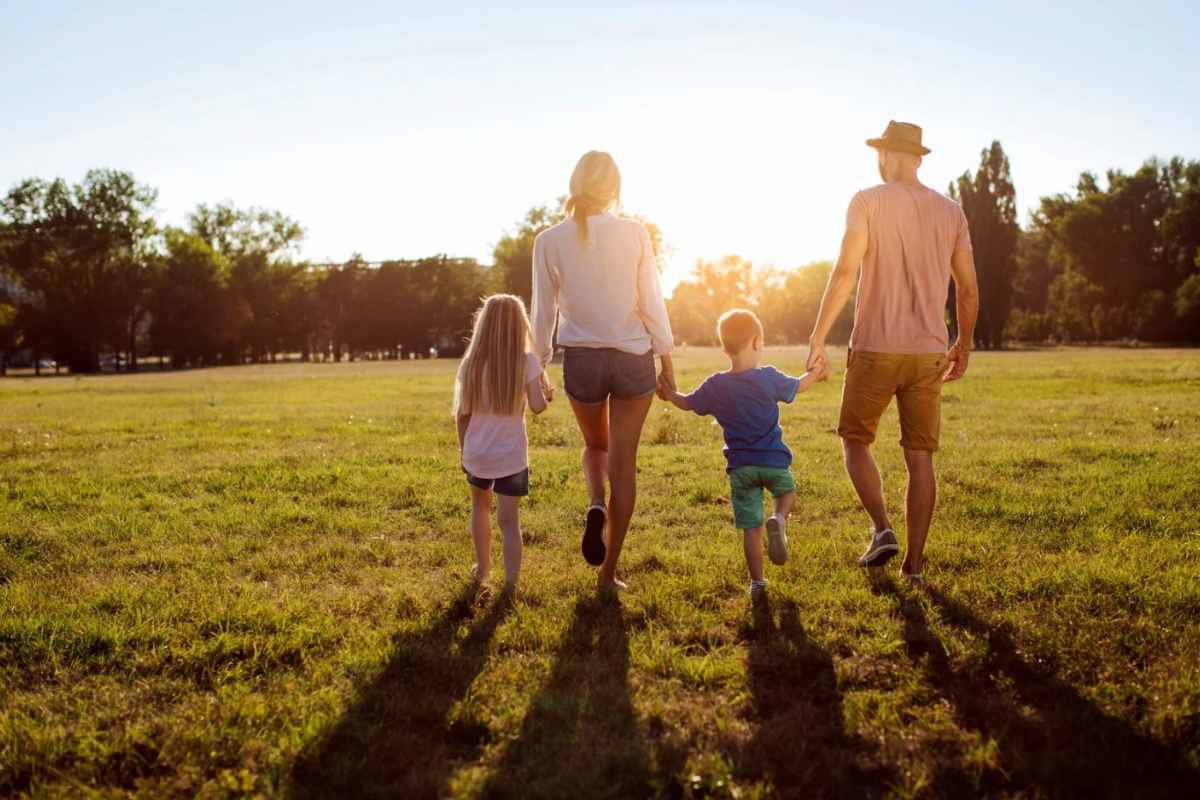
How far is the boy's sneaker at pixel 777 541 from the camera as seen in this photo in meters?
4.73

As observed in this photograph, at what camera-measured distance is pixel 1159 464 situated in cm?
882

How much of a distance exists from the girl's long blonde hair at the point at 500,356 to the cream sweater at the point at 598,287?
0.20 meters

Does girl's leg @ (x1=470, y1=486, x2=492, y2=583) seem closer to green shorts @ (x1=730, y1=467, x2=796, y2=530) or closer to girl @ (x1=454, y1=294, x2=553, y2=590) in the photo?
girl @ (x1=454, y1=294, x2=553, y2=590)

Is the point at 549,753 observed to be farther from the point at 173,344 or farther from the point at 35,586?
the point at 173,344

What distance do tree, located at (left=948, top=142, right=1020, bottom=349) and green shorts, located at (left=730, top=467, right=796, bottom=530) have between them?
2698 inches

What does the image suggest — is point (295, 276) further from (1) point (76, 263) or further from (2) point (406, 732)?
(2) point (406, 732)

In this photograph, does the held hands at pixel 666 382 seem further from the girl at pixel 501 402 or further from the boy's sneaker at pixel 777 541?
the boy's sneaker at pixel 777 541

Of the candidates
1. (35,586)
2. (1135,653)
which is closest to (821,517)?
(1135,653)

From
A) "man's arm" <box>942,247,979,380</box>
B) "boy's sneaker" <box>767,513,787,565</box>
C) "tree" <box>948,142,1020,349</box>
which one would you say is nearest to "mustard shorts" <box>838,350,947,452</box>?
"man's arm" <box>942,247,979,380</box>

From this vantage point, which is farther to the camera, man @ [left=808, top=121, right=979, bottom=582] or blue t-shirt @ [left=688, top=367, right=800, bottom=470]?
man @ [left=808, top=121, right=979, bottom=582]

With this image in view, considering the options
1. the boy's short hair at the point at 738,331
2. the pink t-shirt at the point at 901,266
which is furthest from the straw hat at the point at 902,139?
the boy's short hair at the point at 738,331

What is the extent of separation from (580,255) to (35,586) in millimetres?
4198

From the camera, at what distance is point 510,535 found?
17.0 ft

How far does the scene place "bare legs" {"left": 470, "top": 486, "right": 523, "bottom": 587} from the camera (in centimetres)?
514
